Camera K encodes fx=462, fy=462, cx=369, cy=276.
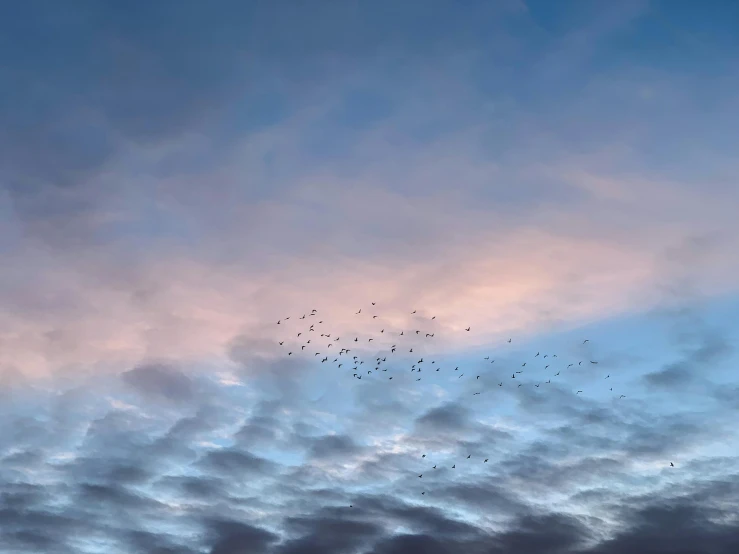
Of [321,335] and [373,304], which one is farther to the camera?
[321,335]

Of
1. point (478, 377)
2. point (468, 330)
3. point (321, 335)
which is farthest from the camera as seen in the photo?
point (478, 377)

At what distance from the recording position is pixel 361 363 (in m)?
148

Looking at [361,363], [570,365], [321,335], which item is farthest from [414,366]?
[570,365]

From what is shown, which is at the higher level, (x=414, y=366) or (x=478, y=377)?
(x=478, y=377)

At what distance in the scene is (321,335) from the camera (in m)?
155

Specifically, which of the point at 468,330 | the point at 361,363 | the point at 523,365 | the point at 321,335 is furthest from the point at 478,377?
the point at 321,335

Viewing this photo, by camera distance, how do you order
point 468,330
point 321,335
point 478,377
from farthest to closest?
1. point 478,377
2. point 321,335
3. point 468,330

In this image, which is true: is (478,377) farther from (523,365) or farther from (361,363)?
(361,363)

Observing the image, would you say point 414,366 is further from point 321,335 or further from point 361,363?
point 321,335

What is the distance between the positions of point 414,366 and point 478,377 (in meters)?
39.6

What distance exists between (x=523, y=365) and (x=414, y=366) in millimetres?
36841

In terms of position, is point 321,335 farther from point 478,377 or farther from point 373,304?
point 478,377

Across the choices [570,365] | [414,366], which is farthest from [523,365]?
[414,366]

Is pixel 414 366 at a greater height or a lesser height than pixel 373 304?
lesser
